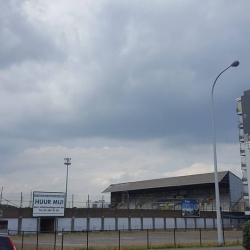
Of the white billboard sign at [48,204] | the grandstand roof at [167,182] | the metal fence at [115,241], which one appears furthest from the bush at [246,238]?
the grandstand roof at [167,182]

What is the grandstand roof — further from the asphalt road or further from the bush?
the bush

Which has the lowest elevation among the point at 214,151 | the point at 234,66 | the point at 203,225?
the point at 203,225

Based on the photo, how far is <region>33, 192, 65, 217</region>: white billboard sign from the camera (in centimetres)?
5412

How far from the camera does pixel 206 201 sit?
8988cm

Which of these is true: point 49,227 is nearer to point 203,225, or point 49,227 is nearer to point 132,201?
point 203,225

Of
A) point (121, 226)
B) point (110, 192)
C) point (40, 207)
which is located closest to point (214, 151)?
point (40, 207)

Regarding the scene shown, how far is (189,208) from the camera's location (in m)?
73.1

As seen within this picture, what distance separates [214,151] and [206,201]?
64844 millimetres

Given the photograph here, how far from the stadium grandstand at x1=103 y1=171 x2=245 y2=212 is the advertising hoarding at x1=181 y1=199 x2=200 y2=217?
4.24 meters

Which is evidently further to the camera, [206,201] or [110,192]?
[110,192]

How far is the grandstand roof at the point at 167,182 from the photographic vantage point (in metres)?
88.8

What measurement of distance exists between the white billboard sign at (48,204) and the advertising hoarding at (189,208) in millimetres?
26408

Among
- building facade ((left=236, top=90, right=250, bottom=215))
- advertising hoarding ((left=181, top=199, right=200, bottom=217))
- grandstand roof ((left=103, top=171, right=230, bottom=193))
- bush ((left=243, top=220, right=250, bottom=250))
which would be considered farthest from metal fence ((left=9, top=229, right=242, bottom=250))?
grandstand roof ((left=103, top=171, right=230, bottom=193))

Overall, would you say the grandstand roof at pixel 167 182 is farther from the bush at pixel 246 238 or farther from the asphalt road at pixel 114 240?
the bush at pixel 246 238
